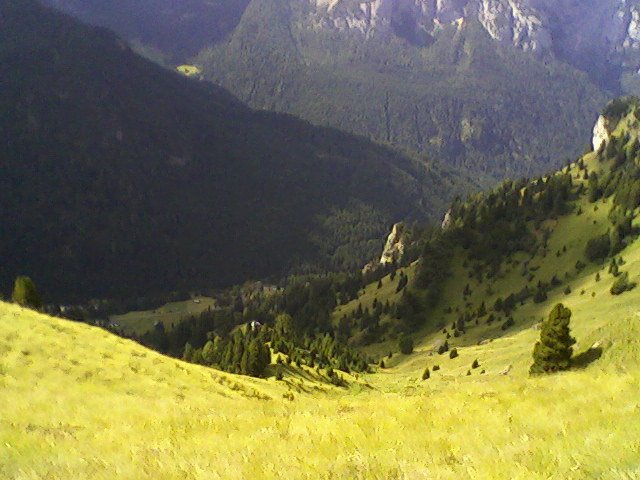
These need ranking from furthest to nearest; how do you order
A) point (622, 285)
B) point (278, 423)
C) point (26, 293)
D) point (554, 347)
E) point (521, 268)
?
point (521, 268), point (622, 285), point (26, 293), point (554, 347), point (278, 423)

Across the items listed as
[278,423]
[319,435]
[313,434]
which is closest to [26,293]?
[278,423]

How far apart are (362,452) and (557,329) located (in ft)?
112

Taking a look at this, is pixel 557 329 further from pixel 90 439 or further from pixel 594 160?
pixel 594 160

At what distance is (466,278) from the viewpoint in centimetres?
14900

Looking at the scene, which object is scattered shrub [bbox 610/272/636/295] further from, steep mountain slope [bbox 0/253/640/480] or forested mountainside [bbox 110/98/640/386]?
steep mountain slope [bbox 0/253/640/480]

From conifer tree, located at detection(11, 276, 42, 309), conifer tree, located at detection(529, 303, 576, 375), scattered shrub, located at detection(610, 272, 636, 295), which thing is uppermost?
scattered shrub, located at detection(610, 272, 636, 295)

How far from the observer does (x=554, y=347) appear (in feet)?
130

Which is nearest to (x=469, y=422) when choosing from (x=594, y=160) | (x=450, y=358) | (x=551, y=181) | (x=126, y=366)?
(x=126, y=366)

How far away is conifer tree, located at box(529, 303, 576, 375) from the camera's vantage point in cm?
3859

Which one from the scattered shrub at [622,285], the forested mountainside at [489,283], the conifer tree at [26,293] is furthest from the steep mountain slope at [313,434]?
the scattered shrub at [622,285]

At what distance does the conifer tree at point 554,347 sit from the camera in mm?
38594

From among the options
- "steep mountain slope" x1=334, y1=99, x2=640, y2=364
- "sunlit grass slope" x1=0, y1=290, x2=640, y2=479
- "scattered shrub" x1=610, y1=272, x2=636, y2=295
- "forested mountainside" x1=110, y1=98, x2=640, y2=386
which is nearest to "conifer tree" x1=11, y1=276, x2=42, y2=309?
"sunlit grass slope" x1=0, y1=290, x2=640, y2=479

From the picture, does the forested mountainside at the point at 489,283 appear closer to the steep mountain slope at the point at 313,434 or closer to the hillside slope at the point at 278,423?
the hillside slope at the point at 278,423

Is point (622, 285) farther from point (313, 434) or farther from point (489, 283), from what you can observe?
point (313, 434)
